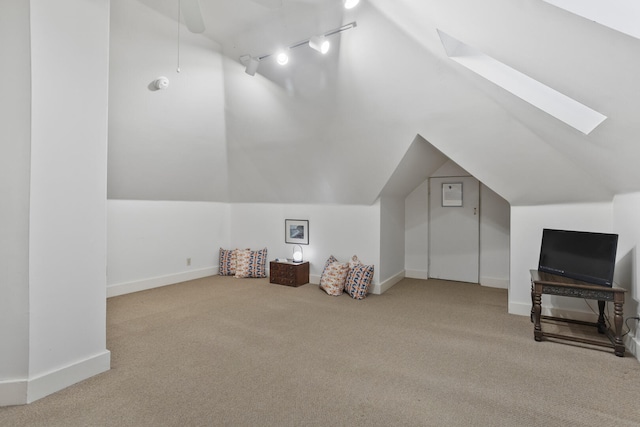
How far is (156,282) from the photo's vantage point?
522cm

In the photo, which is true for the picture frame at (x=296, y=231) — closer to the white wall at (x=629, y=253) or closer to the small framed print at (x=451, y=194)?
the small framed print at (x=451, y=194)

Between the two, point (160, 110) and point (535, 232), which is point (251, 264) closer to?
point (160, 110)

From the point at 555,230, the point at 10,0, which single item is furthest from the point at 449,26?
the point at 10,0

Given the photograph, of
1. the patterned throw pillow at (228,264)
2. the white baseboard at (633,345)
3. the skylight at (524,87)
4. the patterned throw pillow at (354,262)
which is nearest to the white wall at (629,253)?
the white baseboard at (633,345)

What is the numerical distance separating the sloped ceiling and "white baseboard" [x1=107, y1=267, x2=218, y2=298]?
130 cm

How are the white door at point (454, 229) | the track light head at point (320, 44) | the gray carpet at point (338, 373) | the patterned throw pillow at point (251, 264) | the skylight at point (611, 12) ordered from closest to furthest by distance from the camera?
the skylight at point (611, 12) < the gray carpet at point (338, 373) < the track light head at point (320, 44) < the white door at point (454, 229) < the patterned throw pillow at point (251, 264)

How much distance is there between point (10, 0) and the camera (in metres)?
2.08

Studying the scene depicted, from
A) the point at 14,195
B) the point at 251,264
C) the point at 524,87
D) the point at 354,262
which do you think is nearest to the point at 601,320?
the point at 524,87

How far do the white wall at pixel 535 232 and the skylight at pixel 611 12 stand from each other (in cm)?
271

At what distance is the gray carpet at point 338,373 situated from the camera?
6.81 feet

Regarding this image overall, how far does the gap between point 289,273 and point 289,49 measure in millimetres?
3166

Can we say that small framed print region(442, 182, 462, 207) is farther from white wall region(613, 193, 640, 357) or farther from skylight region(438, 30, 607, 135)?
skylight region(438, 30, 607, 135)

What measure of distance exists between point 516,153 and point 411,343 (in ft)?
7.08

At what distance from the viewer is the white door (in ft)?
18.0
